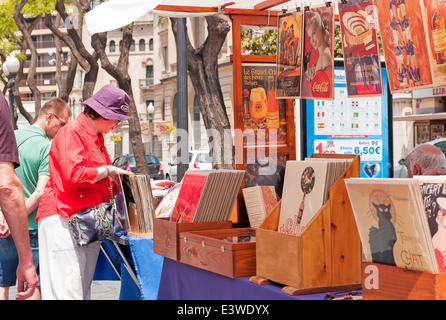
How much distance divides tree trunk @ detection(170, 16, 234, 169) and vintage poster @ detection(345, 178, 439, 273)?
21.7 ft

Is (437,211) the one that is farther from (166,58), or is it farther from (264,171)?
(166,58)

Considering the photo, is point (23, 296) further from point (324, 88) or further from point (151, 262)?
point (324, 88)

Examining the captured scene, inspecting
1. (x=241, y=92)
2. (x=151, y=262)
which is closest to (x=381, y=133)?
(x=241, y=92)

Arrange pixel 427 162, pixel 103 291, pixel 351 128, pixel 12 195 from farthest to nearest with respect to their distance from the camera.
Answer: pixel 103 291
pixel 351 128
pixel 427 162
pixel 12 195

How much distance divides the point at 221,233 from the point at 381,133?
2367 mm

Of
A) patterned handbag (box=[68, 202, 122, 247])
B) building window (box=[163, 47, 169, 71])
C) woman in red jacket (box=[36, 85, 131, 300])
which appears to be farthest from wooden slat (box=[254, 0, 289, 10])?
building window (box=[163, 47, 169, 71])

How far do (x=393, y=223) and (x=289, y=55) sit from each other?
7.71 ft

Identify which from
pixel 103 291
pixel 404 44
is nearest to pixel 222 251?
pixel 404 44

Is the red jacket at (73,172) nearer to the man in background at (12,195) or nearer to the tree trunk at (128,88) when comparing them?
the man in background at (12,195)

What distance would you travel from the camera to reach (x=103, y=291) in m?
7.13

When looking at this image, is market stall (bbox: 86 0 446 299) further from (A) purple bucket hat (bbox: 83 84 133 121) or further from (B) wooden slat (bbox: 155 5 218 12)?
(A) purple bucket hat (bbox: 83 84 133 121)

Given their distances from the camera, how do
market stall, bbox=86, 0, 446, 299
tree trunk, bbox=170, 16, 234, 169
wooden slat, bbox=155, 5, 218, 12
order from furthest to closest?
tree trunk, bbox=170, 16, 234, 169, wooden slat, bbox=155, 5, 218, 12, market stall, bbox=86, 0, 446, 299

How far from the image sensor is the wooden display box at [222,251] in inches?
121

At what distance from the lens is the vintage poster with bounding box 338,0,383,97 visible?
374 centimetres
